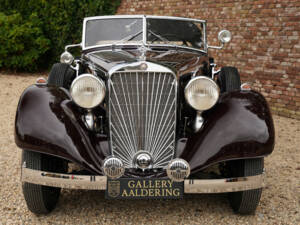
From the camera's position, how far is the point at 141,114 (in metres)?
2.62

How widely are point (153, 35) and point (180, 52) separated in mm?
366

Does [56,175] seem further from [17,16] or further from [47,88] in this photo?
[17,16]

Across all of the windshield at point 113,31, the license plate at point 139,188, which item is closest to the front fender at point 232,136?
the license plate at point 139,188

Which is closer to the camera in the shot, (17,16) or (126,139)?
(126,139)

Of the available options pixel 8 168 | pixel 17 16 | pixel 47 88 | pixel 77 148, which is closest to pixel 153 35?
pixel 47 88

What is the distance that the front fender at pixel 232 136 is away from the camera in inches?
97.7

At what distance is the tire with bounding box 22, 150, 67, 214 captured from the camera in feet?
8.50

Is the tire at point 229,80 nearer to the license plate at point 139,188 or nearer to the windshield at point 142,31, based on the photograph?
the windshield at point 142,31

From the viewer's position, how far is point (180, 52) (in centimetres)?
356

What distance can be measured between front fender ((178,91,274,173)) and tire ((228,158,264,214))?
0.15 metres

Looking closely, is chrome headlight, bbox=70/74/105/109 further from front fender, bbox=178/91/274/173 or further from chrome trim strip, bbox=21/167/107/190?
front fender, bbox=178/91/274/173

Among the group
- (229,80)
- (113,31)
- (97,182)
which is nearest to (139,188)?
(97,182)

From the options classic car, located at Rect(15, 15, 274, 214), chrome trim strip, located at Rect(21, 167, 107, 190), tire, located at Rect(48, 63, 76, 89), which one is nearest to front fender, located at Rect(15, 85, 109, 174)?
classic car, located at Rect(15, 15, 274, 214)

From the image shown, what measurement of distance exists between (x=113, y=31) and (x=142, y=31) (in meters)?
0.35
